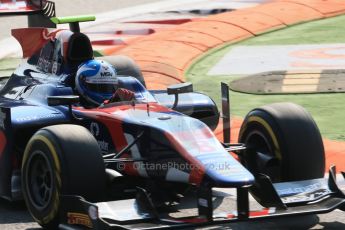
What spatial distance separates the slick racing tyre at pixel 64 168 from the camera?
7.46m

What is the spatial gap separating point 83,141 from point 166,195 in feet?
2.77

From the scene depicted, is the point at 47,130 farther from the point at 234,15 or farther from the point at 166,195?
the point at 234,15

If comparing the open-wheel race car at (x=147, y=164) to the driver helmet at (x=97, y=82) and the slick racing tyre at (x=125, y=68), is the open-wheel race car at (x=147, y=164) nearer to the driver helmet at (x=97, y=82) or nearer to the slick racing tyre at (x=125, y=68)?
the driver helmet at (x=97, y=82)

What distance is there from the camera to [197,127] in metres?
8.01

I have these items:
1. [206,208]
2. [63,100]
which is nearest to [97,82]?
[63,100]

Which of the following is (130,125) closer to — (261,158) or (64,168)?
(64,168)

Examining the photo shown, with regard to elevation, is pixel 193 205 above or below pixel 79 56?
below

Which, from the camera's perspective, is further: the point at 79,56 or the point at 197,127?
the point at 79,56

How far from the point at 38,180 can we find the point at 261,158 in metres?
1.80

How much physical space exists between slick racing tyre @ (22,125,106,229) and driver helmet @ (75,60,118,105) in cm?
140

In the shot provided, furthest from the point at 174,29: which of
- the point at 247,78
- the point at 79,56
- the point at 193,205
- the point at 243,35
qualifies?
the point at 193,205

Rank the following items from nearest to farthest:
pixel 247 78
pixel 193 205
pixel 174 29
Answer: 1. pixel 193 205
2. pixel 247 78
3. pixel 174 29

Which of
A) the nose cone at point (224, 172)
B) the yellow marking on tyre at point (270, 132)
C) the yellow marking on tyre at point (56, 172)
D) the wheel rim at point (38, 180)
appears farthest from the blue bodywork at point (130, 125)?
the yellow marking on tyre at point (56, 172)

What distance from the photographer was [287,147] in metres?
8.01
